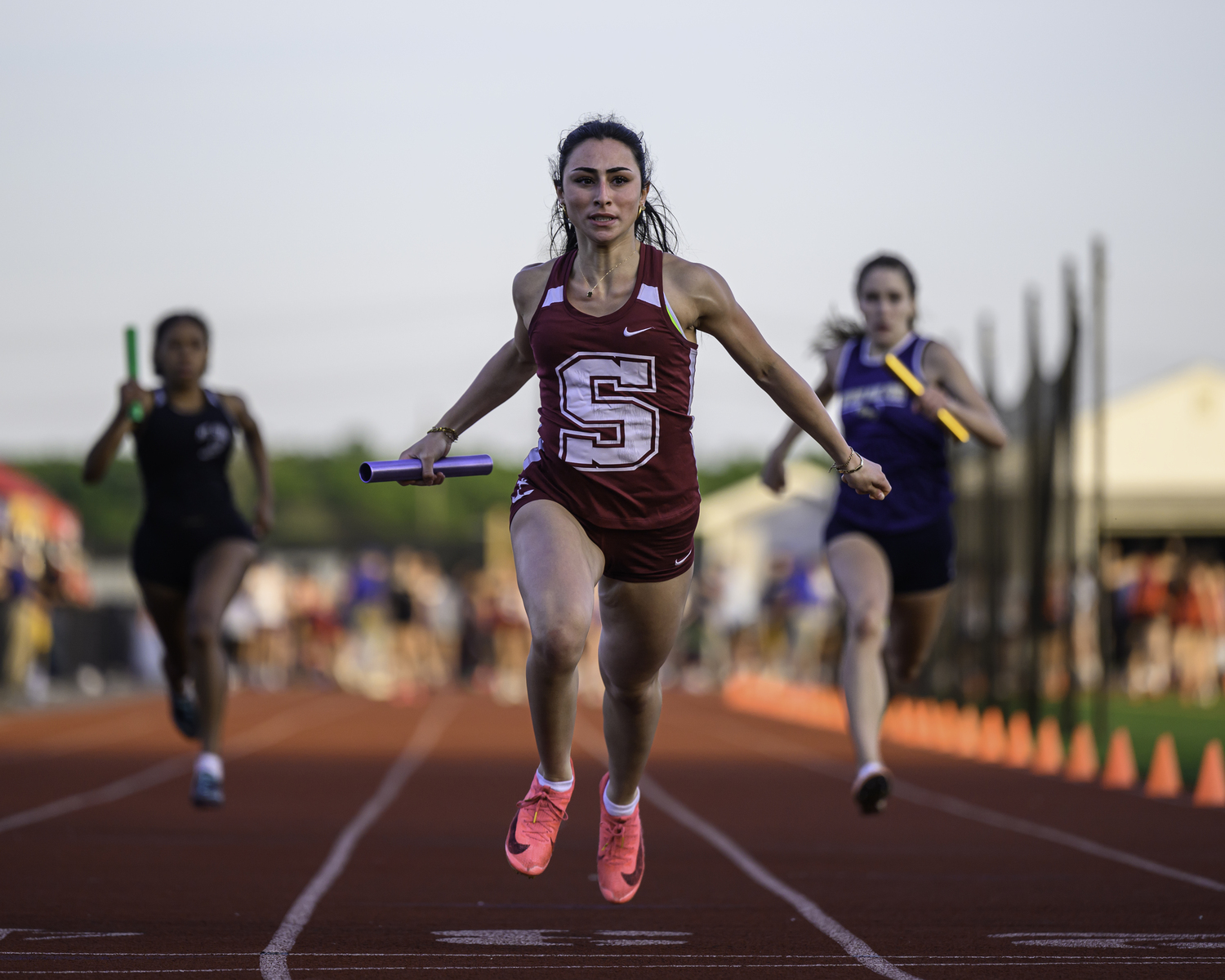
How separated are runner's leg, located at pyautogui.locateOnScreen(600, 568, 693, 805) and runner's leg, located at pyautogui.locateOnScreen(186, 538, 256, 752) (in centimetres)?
341

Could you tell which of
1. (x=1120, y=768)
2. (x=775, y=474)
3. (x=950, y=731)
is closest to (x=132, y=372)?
(x=775, y=474)

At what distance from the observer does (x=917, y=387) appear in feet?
26.2

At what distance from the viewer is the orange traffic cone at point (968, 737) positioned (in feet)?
51.5

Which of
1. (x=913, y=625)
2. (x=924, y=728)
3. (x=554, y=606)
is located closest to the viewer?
(x=554, y=606)

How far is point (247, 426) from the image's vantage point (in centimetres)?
940

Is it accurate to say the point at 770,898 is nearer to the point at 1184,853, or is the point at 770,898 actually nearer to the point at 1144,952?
the point at 1144,952

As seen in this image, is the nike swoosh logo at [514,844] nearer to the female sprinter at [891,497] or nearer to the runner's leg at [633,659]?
the runner's leg at [633,659]

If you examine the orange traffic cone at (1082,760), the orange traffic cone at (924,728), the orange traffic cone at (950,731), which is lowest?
the orange traffic cone at (924,728)

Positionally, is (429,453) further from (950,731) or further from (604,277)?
(950,731)

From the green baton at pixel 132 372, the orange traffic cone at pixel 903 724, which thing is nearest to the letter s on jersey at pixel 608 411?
the green baton at pixel 132 372

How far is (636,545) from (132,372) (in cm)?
410

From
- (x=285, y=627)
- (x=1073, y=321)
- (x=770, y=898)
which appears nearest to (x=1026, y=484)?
(x=1073, y=321)

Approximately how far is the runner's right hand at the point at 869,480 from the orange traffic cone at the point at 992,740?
9.79m

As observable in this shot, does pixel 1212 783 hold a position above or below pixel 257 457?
below
